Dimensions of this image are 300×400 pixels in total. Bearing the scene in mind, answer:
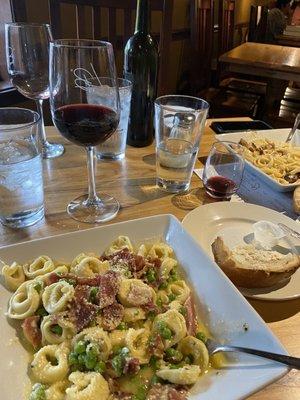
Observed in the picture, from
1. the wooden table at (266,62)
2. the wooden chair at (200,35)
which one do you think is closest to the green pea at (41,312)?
the wooden table at (266,62)

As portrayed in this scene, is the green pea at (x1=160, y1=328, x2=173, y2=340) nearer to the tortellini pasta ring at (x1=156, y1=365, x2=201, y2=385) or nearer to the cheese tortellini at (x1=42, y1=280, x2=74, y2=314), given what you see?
the tortellini pasta ring at (x1=156, y1=365, x2=201, y2=385)

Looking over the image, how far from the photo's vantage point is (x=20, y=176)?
2.78 feet

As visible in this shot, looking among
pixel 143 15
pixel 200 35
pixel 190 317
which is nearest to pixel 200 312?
pixel 190 317

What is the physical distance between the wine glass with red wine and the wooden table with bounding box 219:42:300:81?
2.31 m

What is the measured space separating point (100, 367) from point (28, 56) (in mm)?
932

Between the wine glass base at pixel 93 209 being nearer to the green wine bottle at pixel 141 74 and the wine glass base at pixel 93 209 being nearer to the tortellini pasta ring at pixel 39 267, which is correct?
the tortellini pasta ring at pixel 39 267

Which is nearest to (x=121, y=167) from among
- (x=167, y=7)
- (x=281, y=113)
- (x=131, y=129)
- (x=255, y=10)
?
(x=131, y=129)

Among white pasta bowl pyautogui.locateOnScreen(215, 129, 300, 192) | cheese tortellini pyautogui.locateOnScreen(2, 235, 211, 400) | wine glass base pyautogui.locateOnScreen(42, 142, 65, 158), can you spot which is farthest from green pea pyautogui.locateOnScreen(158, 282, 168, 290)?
wine glass base pyautogui.locateOnScreen(42, 142, 65, 158)

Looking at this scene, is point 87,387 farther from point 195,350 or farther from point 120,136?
point 120,136

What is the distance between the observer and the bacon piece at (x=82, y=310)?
0.61m

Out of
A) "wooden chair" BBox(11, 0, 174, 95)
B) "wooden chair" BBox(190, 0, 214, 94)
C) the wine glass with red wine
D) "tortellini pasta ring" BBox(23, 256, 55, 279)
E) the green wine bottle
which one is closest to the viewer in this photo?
"tortellini pasta ring" BBox(23, 256, 55, 279)

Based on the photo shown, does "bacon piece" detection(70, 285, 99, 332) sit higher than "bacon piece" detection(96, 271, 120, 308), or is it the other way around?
"bacon piece" detection(96, 271, 120, 308)

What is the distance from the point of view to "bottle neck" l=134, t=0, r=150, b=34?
113cm

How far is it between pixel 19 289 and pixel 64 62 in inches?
19.4
